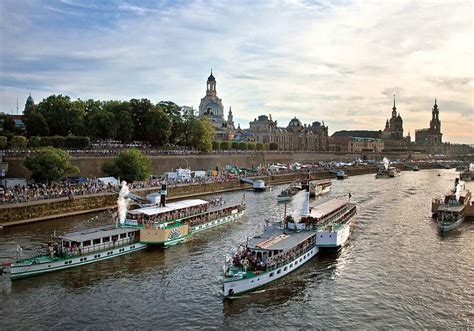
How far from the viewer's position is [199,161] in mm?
98062

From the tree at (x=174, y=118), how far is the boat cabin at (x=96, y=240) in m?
65.8

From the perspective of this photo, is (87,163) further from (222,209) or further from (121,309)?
(121,309)

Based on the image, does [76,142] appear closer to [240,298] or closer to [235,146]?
[240,298]

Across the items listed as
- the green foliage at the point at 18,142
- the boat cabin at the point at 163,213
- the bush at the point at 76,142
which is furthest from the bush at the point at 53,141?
the boat cabin at the point at 163,213

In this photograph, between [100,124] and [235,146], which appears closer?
[100,124]

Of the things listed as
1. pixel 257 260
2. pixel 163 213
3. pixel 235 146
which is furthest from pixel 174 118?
pixel 257 260

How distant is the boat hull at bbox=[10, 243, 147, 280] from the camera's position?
30.2m

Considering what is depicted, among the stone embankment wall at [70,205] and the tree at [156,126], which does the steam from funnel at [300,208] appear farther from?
the tree at [156,126]

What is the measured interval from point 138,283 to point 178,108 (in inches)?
3110

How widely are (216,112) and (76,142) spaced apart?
10531 centimetres

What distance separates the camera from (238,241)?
4169 cm

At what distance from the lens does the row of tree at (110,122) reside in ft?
270

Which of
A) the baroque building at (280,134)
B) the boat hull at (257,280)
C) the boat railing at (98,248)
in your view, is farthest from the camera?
the baroque building at (280,134)

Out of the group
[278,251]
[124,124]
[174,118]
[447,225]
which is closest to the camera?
[278,251]
